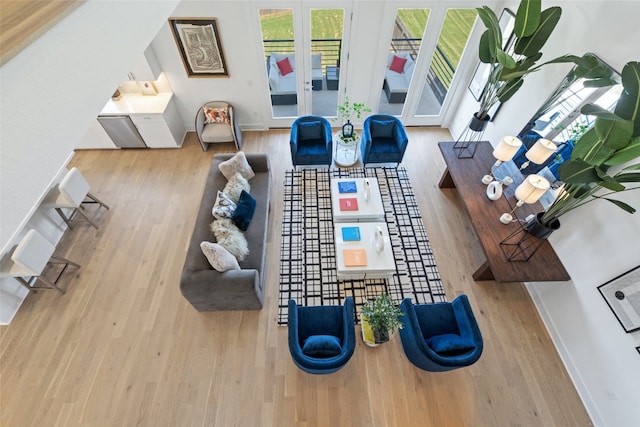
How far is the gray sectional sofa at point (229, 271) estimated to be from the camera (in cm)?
324

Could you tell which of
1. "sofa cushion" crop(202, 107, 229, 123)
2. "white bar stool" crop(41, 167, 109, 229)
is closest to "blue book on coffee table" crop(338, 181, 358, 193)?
"sofa cushion" crop(202, 107, 229, 123)

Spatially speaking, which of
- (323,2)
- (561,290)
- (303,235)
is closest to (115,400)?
(303,235)

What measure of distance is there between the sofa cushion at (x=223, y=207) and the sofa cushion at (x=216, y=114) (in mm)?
2216

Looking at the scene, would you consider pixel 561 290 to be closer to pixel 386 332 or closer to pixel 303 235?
pixel 386 332

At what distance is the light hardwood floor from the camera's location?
311cm

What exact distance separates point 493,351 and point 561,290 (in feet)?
3.60

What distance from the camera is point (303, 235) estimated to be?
445cm

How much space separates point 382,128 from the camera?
510cm

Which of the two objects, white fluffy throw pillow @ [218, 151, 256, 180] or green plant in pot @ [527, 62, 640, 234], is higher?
white fluffy throw pillow @ [218, 151, 256, 180]

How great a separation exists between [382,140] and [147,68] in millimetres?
4087

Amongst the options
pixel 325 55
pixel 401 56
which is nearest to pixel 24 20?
pixel 325 55

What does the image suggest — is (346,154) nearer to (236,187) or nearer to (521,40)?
(236,187)

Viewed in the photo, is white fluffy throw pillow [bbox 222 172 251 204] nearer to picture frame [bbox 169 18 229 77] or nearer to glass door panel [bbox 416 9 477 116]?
picture frame [bbox 169 18 229 77]

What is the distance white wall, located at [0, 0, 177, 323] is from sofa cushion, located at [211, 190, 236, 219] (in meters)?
2.16
